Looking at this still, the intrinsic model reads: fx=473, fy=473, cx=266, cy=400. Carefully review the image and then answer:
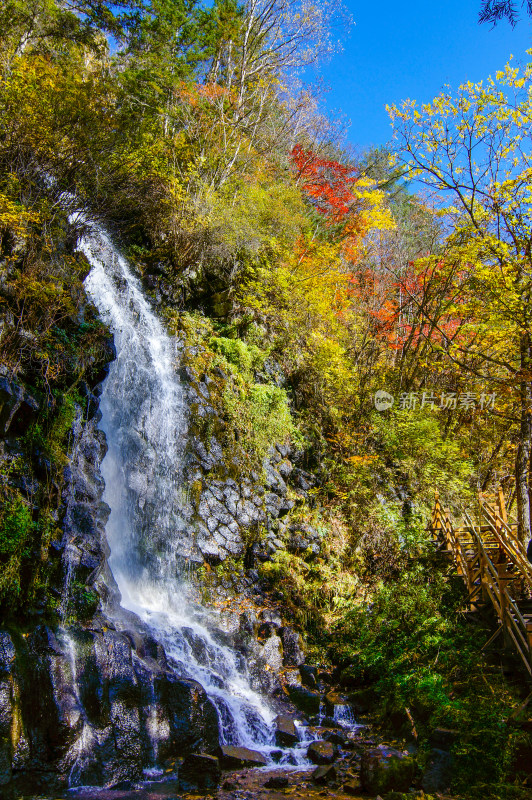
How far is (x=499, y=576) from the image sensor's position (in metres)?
7.95

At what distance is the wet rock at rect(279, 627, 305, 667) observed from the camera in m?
8.63

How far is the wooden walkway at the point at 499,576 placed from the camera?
6.62 meters

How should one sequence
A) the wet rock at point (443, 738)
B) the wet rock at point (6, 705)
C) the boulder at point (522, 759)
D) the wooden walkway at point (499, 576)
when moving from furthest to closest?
the wooden walkway at point (499, 576) → the wet rock at point (443, 738) → the boulder at point (522, 759) → the wet rock at point (6, 705)

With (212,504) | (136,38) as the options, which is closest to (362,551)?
(212,504)

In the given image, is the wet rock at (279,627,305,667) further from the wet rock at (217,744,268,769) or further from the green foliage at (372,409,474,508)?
the green foliage at (372,409,474,508)

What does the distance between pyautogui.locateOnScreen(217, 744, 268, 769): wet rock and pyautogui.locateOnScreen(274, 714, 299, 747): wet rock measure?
54cm

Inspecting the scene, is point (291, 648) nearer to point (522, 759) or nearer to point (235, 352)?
point (522, 759)

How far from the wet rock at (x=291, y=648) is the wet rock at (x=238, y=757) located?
8.18ft

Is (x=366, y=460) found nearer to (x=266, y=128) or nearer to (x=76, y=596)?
(x=76, y=596)

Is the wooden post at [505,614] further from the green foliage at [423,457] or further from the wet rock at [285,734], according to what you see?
the green foliage at [423,457]

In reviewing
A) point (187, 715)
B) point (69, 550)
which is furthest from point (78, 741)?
point (69, 550)

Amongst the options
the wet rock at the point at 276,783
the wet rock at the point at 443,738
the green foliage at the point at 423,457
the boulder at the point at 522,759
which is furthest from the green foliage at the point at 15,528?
the green foliage at the point at 423,457

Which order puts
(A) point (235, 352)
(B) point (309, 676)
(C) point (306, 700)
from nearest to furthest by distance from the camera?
(C) point (306, 700), (B) point (309, 676), (A) point (235, 352)

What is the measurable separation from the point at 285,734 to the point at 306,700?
1.11 metres
